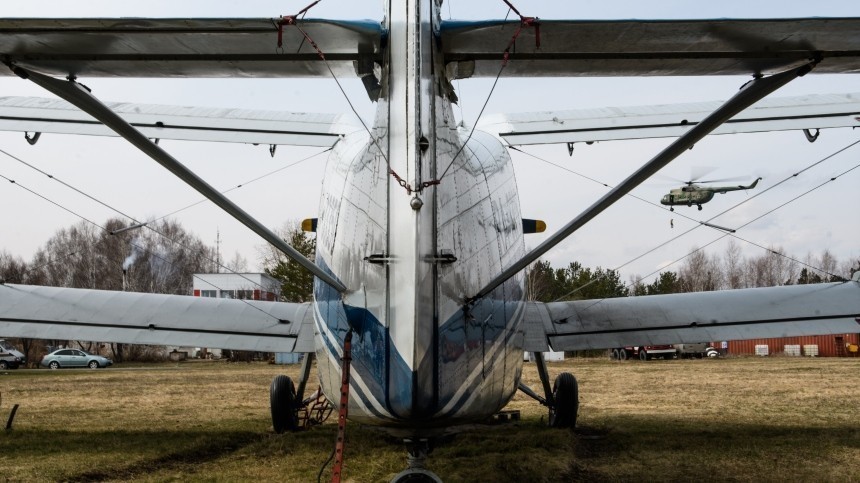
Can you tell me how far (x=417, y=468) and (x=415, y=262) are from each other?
1750mm

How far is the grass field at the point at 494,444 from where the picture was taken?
7.74m

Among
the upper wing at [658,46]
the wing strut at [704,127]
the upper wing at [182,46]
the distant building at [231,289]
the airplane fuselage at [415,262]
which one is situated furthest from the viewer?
the distant building at [231,289]

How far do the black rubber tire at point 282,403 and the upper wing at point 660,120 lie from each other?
15.4 feet

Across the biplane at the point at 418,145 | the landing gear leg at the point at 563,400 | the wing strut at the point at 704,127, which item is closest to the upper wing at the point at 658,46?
the biplane at the point at 418,145

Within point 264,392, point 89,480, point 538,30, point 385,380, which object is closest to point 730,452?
point 385,380

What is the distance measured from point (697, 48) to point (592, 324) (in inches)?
239

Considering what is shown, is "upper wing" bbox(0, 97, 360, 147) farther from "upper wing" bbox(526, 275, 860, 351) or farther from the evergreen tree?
the evergreen tree

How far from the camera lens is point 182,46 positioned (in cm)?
416

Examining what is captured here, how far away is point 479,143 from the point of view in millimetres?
6449

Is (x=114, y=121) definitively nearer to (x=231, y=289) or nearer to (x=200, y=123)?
(x=200, y=123)

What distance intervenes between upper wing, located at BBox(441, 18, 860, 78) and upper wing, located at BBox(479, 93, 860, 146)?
17.0 feet

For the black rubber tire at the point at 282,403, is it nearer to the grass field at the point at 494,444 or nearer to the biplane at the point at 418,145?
the grass field at the point at 494,444

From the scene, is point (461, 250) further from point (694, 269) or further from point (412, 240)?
point (694, 269)

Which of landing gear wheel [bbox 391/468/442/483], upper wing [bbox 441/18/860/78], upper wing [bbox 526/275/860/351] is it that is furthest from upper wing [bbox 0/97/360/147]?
landing gear wheel [bbox 391/468/442/483]
